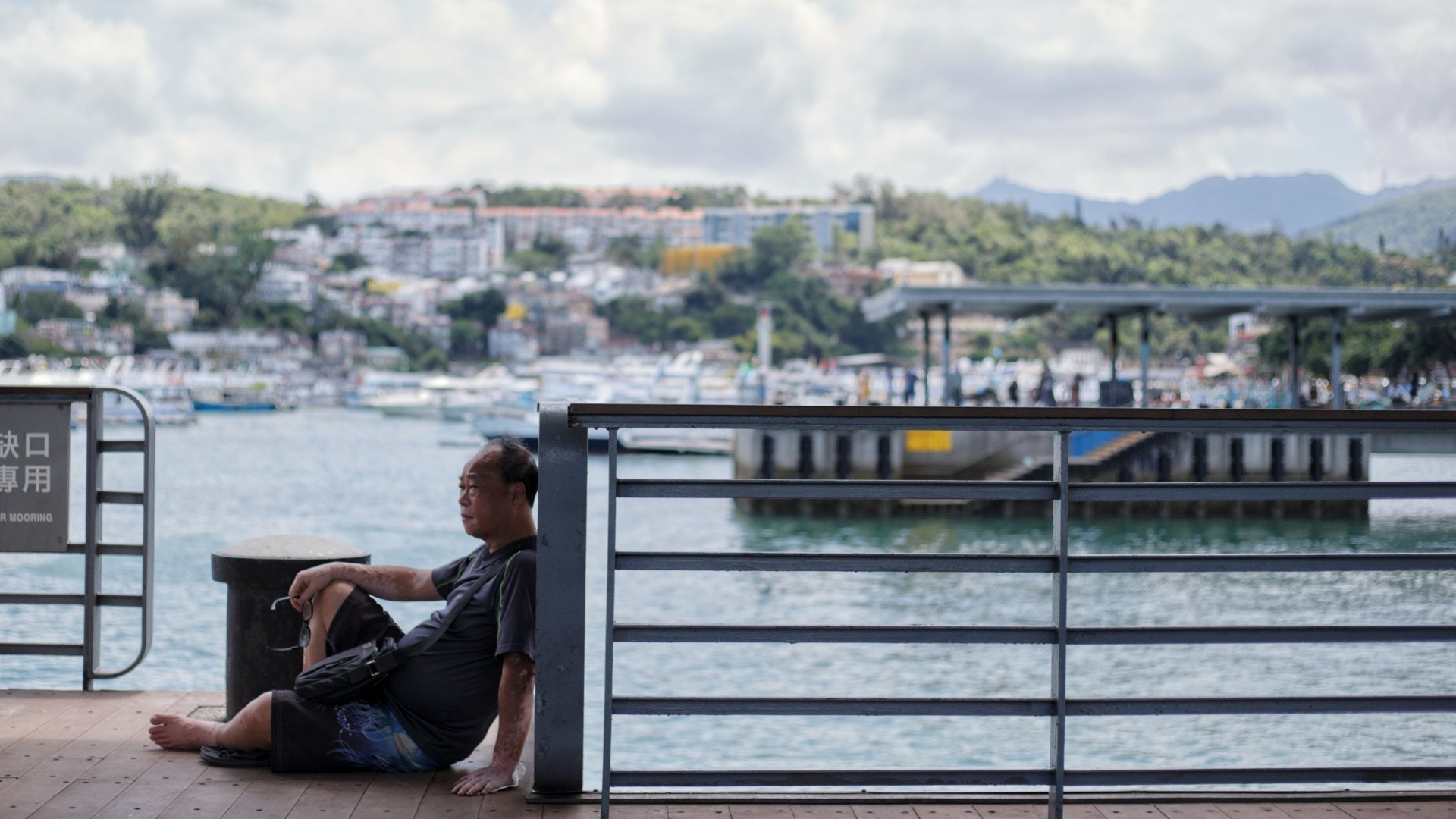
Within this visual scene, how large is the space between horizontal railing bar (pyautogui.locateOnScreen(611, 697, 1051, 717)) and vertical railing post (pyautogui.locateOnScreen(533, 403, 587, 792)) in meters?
0.20

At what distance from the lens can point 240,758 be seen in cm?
418

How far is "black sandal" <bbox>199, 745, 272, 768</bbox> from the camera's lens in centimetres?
417

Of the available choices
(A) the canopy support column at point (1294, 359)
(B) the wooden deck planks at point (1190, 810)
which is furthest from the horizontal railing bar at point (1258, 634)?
(A) the canopy support column at point (1294, 359)

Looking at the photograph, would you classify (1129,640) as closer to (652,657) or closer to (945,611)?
(652,657)

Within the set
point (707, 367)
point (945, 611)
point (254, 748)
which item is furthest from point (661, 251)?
point (254, 748)

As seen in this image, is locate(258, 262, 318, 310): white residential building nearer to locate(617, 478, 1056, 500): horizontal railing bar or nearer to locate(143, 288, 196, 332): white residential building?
locate(143, 288, 196, 332): white residential building

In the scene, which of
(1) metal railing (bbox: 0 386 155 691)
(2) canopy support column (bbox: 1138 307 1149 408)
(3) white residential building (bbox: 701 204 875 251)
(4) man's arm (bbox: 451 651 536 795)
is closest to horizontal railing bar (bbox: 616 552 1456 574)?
(4) man's arm (bbox: 451 651 536 795)

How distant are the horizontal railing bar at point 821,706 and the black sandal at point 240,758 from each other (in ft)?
4.04

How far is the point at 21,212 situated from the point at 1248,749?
6182 inches

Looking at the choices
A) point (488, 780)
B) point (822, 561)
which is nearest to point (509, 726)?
point (488, 780)

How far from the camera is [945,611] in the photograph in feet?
62.4

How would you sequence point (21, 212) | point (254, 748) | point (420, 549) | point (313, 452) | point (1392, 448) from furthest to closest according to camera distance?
point (21, 212)
point (313, 452)
point (1392, 448)
point (420, 549)
point (254, 748)

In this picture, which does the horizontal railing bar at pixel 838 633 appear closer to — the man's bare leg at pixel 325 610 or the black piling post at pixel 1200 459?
the man's bare leg at pixel 325 610

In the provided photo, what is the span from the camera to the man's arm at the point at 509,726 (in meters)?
3.91
